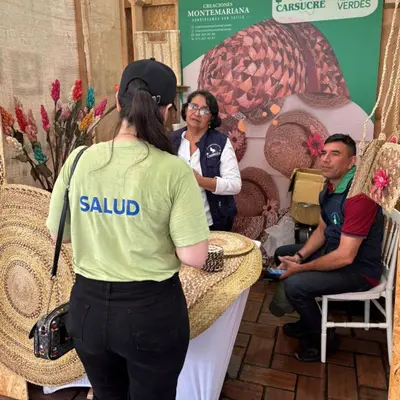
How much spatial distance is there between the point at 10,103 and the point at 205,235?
1.33 m

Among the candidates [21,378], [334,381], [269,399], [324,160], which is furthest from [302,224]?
[21,378]

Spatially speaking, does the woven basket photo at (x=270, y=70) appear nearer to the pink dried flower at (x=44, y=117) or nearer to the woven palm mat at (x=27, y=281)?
the pink dried flower at (x=44, y=117)

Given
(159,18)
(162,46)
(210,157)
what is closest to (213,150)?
(210,157)

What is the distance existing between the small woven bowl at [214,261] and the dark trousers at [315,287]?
725 millimetres

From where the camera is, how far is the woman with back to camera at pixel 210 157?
2338 millimetres

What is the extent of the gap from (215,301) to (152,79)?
86 cm

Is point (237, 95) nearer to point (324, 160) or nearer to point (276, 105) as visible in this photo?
point (276, 105)

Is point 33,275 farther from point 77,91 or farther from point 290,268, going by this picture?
point 290,268

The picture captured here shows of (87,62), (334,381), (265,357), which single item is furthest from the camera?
(87,62)

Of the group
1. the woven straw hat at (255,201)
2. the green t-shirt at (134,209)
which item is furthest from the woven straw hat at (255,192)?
the green t-shirt at (134,209)

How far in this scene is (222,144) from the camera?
238 centimetres

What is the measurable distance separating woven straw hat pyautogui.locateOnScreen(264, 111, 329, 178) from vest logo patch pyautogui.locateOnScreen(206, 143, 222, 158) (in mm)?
918

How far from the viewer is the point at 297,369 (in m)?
2.14

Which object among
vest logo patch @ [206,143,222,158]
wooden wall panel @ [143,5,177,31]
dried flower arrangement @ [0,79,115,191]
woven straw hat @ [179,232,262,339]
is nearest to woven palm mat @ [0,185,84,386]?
dried flower arrangement @ [0,79,115,191]
